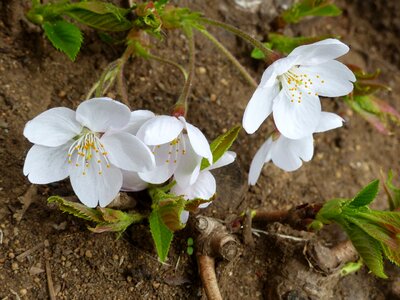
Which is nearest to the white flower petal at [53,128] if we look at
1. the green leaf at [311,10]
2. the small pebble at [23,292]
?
the small pebble at [23,292]

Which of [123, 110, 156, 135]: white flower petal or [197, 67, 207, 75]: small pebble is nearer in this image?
[123, 110, 156, 135]: white flower petal

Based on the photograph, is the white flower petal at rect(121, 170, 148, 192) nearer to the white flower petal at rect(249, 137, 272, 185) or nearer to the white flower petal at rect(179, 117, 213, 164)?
the white flower petal at rect(179, 117, 213, 164)

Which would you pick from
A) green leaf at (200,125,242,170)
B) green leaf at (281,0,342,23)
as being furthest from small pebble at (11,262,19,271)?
green leaf at (281,0,342,23)

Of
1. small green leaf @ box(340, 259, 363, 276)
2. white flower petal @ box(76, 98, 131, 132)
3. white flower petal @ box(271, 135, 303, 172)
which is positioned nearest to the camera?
white flower petal @ box(76, 98, 131, 132)

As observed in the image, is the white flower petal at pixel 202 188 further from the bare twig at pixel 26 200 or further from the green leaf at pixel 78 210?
the bare twig at pixel 26 200

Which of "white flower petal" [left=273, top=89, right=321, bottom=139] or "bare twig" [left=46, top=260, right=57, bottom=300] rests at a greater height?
"white flower petal" [left=273, top=89, right=321, bottom=139]

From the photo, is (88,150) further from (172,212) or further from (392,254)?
(392,254)

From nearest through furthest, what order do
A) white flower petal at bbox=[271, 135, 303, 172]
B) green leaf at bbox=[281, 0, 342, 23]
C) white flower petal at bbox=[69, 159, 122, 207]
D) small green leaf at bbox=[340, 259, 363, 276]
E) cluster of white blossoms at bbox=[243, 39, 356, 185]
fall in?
white flower petal at bbox=[69, 159, 122, 207], cluster of white blossoms at bbox=[243, 39, 356, 185], white flower petal at bbox=[271, 135, 303, 172], small green leaf at bbox=[340, 259, 363, 276], green leaf at bbox=[281, 0, 342, 23]
